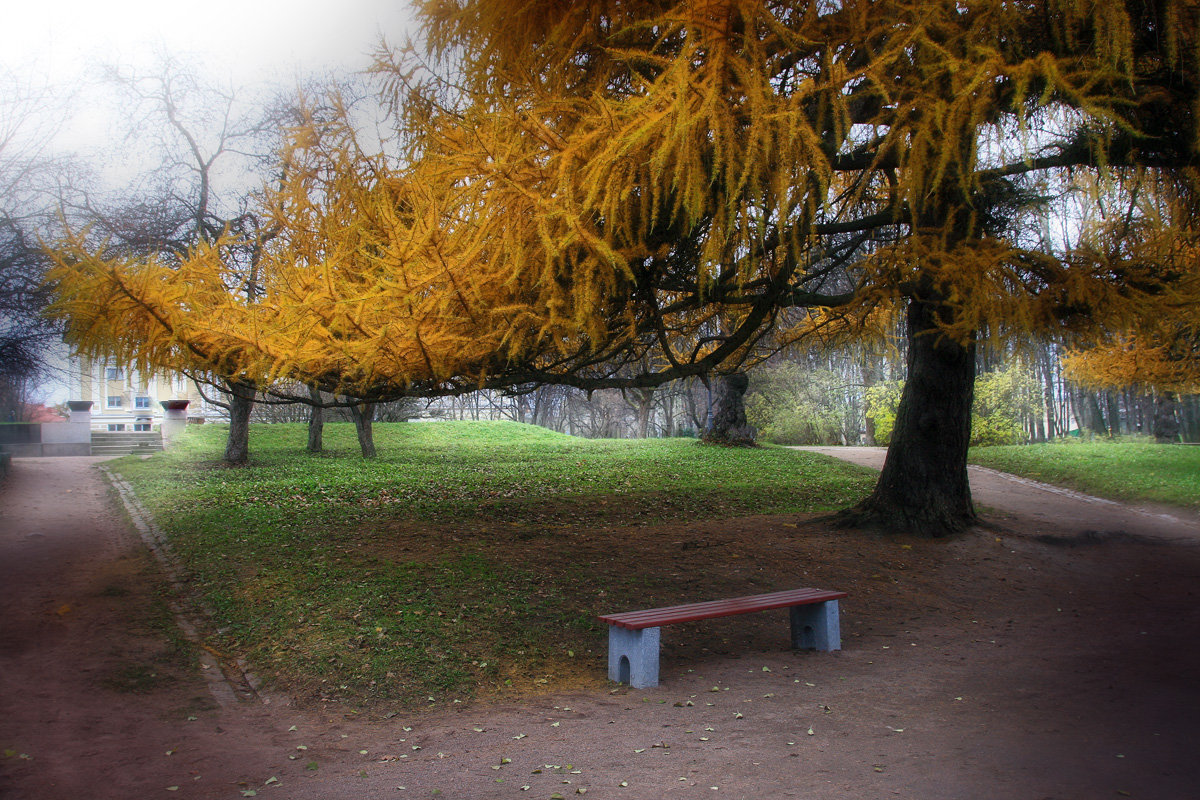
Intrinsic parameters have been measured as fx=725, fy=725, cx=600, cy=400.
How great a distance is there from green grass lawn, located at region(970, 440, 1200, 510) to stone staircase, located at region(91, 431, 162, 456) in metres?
14.7

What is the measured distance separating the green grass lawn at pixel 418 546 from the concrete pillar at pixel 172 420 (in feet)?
1.02

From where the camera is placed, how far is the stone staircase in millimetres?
9281

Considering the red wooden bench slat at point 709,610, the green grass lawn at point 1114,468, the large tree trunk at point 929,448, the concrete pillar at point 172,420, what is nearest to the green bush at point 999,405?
the green grass lawn at point 1114,468

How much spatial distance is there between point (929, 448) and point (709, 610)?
4419mm

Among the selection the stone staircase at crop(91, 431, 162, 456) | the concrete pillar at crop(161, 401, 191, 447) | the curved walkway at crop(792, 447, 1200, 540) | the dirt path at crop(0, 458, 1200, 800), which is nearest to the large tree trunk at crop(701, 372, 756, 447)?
the curved walkway at crop(792, 447, 1200, 540)

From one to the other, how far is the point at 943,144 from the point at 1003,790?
2973mm

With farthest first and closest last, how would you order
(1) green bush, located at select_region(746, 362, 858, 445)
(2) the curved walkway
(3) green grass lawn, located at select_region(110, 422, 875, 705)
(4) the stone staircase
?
(1) green bush, located at select_region(746, 362, 858, 445) → (4) the stone staircase → (2) the curved walkway → (3) green grass lawn, located at select_region(110, 422, 875, 705)

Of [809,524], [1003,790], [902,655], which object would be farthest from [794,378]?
[1003,790]

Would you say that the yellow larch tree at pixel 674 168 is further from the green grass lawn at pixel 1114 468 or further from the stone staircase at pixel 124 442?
the green grass lawn at pixel 1114 468

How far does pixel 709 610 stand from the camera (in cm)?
409

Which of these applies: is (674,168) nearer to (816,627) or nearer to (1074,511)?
(816,627)

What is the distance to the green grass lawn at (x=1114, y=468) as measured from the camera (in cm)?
1130

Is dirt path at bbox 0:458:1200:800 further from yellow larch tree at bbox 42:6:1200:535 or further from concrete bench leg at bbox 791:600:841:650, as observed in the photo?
yellow larch tree at bbox 42:6:1200:535

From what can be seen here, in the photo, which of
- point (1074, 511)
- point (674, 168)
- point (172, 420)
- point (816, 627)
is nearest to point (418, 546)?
point (816, 627)
